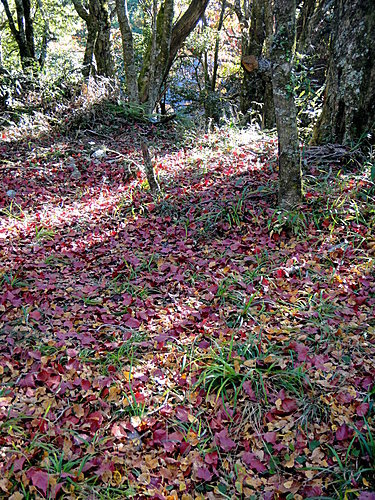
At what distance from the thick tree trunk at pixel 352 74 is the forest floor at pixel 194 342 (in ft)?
1.95

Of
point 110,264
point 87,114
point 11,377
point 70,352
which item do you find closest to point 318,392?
point 70,352

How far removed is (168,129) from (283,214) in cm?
523

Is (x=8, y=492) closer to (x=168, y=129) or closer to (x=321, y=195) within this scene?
(x=321, y=195)

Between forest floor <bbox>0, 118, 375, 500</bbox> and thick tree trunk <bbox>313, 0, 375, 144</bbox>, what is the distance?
59 cm

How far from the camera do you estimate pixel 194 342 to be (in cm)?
296

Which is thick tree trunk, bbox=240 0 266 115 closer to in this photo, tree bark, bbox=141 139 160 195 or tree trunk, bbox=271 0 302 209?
tree bark, bbox=141 139 160 195

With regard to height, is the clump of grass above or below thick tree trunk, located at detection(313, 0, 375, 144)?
below

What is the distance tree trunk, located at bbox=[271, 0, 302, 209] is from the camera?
A: 3.58m

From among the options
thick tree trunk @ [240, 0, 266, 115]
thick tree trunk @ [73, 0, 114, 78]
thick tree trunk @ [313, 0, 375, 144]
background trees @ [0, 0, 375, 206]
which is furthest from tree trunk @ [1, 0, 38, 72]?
thick tree trunk @ [313, 0, 375, 144]

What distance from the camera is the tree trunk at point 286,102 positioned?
358 centimetres

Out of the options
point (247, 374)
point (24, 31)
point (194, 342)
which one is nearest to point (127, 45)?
point (24, 31)

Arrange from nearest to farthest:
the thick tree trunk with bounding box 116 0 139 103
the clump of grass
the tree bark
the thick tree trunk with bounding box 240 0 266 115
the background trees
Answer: the clump of grass
the background trees
the tree bark
the thick tree trunk with bounding box 116 0 139 103
the thick tree trunk with bounding box 240 0 266 115

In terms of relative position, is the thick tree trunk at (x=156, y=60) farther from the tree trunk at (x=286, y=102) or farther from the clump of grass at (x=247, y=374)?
the clump of grass at (x=247, y=374)

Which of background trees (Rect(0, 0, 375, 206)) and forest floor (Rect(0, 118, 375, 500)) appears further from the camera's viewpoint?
background trees (Rect(0, 0, 375, 206))
